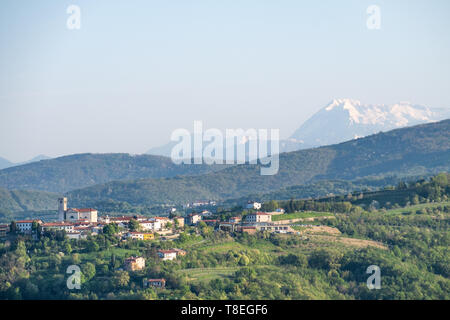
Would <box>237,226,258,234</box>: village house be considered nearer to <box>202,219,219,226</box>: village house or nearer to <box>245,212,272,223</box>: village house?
<box>245,212,272,223</box>: village house

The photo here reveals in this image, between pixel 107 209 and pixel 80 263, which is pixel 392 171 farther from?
pixel 80 263

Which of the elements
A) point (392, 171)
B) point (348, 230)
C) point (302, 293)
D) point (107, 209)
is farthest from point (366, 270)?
point (392, 171)

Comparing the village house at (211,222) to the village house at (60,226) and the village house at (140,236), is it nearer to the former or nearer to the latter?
the village house at (140,236)

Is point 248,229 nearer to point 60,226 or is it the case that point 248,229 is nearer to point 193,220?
point 193,220

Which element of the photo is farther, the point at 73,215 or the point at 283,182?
the point at 283,182

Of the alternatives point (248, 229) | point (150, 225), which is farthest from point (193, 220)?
point (248, 229)

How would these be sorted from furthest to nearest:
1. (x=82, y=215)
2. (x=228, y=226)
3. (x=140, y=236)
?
1. (x=82, y=215)
2. (x=228, y=226)
3. (x=140, y=236)
